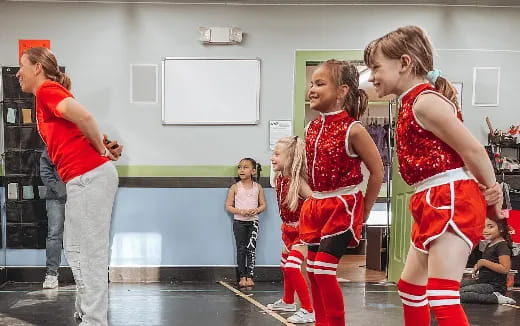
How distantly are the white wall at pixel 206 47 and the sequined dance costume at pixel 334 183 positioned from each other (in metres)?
2.71

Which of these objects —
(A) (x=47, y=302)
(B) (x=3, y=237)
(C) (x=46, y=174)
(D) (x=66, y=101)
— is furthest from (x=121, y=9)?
(D) (x=66, y=101)

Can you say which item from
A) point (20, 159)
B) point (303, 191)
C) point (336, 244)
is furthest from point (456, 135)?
point (20, 159)

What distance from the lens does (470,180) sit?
65.6 inches

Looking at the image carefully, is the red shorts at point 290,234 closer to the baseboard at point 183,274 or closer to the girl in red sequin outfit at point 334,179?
the girl in red sequin outfit at point 334,179

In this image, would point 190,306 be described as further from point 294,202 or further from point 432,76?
point 432,76

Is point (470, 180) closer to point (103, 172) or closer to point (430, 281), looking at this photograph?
point (430, 281)

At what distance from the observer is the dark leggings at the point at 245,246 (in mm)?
4895

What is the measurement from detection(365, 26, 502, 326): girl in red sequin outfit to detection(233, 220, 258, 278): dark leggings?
10.3 ft

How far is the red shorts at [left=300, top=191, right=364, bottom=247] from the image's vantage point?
2316 millimetres

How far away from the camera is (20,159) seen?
4879 mm

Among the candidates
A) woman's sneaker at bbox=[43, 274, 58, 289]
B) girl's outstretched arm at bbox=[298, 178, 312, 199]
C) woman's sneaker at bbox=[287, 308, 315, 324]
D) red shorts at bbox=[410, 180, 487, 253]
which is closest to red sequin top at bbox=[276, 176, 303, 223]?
girl's outstretched arm at bbox=[298, 178, 312, 199]

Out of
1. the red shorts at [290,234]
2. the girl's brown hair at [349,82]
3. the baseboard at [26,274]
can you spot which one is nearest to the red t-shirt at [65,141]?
the girl's brown hair at [349,82]

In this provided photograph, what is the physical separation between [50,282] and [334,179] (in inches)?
128

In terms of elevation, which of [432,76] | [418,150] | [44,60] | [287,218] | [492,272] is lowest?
[492,272]
